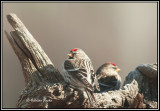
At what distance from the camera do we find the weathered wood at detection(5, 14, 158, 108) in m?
4.18

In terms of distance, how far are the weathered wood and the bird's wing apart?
161 mm

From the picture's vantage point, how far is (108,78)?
623 cm

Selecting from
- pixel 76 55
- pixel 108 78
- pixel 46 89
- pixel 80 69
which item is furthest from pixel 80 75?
pixel 108 78

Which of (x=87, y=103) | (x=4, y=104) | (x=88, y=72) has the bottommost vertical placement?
(x=4, y=104)

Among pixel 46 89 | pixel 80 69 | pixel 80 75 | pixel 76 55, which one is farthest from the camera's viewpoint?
pixel 76 55

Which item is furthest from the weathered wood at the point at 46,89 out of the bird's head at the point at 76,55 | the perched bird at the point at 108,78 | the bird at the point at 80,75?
the perched bird at the point at 108,78

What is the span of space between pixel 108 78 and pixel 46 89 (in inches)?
87.4

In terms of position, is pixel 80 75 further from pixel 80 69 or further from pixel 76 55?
pixel 76 55

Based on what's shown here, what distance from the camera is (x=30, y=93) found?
4277 millimetres

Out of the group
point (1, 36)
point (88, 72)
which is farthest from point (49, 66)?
point (1, 36)

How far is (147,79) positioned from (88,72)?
3.47 feet

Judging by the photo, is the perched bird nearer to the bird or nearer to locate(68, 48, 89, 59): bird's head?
locate(68, 48, 89, 59): bird's head

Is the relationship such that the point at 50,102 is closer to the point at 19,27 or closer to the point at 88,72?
the point at 88,72

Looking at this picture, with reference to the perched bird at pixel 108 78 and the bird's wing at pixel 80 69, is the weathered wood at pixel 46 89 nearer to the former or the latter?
the bird's wing at pixel 80 69
